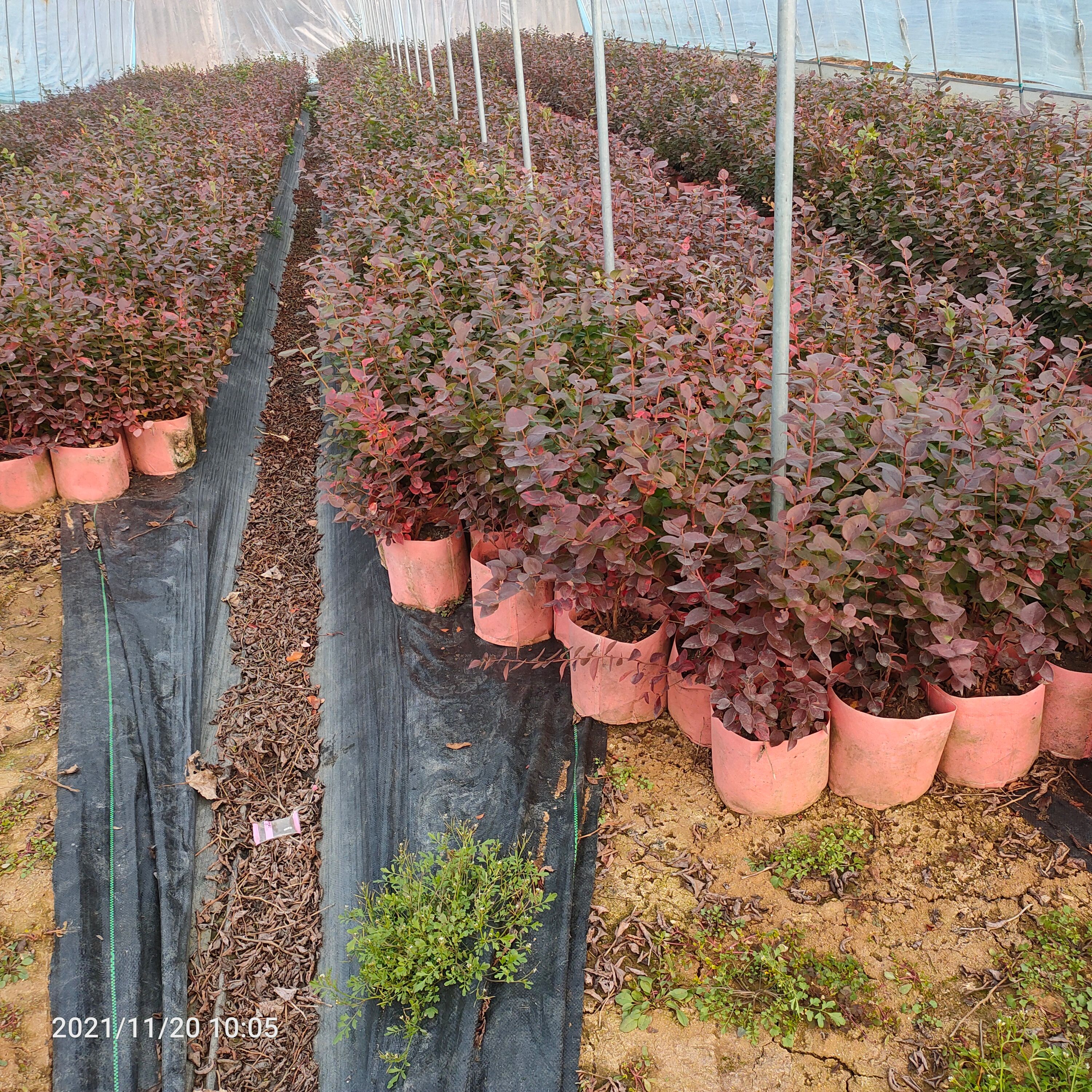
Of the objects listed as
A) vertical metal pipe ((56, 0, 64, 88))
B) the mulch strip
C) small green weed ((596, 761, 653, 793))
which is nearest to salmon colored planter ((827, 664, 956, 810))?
small green weed ((596, 761, 653, 793))

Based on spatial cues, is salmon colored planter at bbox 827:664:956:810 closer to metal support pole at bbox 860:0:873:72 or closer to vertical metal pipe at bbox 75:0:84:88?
metal support pole at bbox 860:0:873:72

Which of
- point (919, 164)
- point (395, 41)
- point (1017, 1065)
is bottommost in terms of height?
point (1017, 1065)

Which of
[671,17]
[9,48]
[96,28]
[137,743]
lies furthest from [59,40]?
[137,743]

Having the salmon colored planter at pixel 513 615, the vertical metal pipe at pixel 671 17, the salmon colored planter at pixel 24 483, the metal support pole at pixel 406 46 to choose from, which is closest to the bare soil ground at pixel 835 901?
the salmon colored planter at pixel 513 615

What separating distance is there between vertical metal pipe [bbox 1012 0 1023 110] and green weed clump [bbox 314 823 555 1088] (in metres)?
9.42

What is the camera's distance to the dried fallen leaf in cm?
281

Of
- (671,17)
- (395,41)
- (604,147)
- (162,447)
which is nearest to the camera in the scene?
(604,147)

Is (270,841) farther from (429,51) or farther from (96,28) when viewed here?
(96,28)

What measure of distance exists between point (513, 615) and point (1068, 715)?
5.52ft

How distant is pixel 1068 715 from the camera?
2305mm

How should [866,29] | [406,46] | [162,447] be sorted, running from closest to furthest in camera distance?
1. [162,447]
2. [866,29]
3. [406,46]

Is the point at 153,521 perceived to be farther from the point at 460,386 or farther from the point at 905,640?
the point at 905,640

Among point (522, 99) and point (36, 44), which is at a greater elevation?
point (36, 44)

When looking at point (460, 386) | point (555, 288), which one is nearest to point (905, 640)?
point (460, 386)
